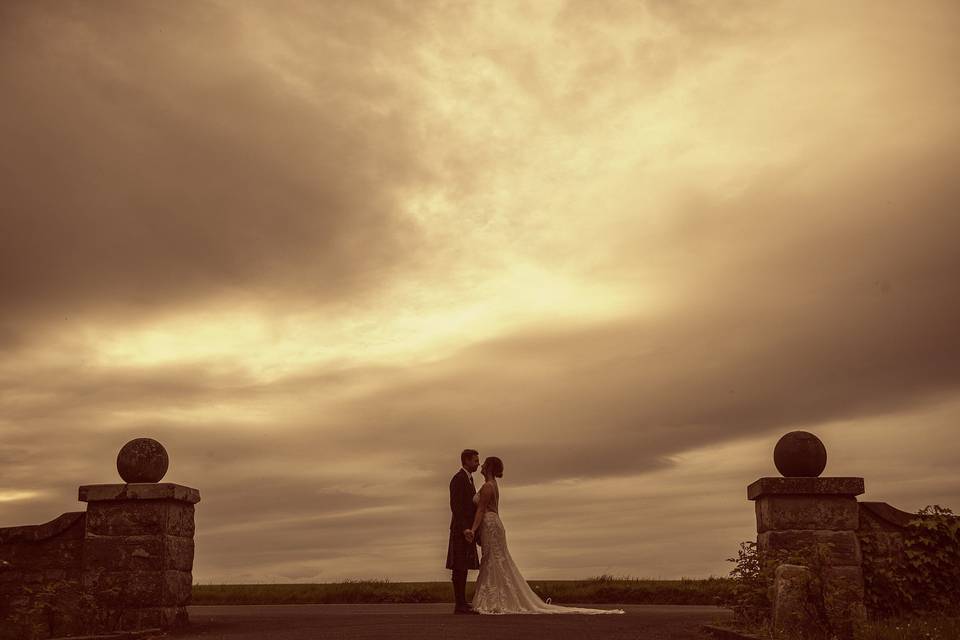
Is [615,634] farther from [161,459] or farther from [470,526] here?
[161,459]

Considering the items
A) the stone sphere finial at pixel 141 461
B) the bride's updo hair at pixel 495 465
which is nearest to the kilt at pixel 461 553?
the bride's updo hair at pixel 495 465

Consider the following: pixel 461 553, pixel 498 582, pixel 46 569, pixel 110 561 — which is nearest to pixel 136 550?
pixel 110 561

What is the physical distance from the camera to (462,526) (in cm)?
1420

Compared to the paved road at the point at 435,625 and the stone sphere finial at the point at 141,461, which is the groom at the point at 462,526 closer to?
the paved road at the point at 435,625

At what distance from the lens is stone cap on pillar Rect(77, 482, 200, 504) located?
12.6m

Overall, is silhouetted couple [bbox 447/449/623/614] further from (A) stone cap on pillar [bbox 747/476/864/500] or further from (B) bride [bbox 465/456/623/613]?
(A) stone cap on pillar [bbox 747/476/864/500]

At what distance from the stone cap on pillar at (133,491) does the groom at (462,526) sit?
155 inches

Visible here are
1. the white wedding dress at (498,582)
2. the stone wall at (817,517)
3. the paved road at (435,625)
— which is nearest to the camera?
the paved road at (435,625)

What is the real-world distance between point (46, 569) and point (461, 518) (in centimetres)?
580

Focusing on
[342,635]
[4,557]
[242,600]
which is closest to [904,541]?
[342,635]

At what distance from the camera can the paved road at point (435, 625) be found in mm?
10352

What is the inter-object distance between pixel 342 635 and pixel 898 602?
673 cm

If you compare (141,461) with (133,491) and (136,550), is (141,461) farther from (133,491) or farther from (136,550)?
(136,550)

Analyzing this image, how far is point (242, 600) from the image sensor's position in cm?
1950
